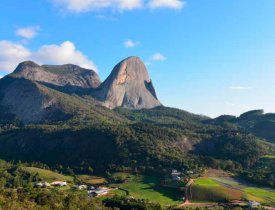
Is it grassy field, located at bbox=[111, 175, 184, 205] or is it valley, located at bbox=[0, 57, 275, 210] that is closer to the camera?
valley, located at bbox=[0, 57, 275, 210]

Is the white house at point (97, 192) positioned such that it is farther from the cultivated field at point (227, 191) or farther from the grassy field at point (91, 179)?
the cultivated field at point (227, 191)

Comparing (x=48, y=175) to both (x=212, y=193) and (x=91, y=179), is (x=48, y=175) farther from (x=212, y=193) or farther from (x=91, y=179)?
(x=212, y=193)

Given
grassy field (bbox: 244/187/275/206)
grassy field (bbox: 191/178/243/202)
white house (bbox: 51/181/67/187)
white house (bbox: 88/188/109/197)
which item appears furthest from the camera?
white house (bbox: 51/181/67/187)

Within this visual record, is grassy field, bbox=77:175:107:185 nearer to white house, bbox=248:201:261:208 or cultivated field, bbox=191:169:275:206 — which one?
cultivated field, bbox=191:169:275:206

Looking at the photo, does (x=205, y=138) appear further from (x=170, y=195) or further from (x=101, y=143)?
(x=170, y=195)

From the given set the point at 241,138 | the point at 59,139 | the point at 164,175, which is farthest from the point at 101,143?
the point at 241,138

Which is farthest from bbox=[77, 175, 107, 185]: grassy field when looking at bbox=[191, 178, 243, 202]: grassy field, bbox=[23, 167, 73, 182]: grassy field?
bbox=[191, 178, 243, 202]: grassy field
